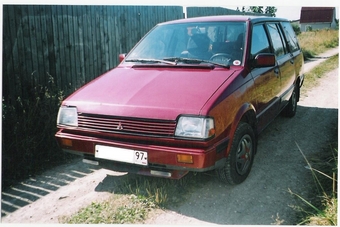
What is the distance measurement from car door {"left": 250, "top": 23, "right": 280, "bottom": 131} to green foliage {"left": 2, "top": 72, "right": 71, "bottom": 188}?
2.49 metres

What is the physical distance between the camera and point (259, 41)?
12.1 ft

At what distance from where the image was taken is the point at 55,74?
486 cm

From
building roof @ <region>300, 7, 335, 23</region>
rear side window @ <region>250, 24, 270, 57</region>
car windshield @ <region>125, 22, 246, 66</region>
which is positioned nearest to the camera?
car windshield @ <region>125, 22, 246, 66</region>

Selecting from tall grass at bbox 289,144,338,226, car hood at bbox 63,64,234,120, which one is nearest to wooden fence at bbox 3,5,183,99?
car hood at bbox 63,64,234,120

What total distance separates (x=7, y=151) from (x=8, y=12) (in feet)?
6.04

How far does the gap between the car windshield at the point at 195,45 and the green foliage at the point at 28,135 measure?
1.33 metres

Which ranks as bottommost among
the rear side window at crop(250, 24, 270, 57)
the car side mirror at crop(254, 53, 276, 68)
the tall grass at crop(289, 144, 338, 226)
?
the tall grass at crop(289, 144, 338, 226)

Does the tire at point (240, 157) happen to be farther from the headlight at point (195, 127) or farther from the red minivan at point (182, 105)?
the headlight at point (195, 127)

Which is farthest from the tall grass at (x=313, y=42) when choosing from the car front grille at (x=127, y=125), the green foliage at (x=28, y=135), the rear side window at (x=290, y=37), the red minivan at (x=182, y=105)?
the car front grille at (x=127, y=125)

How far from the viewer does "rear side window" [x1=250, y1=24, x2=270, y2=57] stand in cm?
348

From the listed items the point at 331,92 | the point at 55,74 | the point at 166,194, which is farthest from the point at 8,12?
the point at 331,92

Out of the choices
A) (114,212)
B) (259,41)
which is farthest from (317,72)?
(114,212)

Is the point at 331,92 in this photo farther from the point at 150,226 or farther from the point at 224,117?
the point at 150,226

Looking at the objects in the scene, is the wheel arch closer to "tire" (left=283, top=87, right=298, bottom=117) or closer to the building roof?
the building roof
